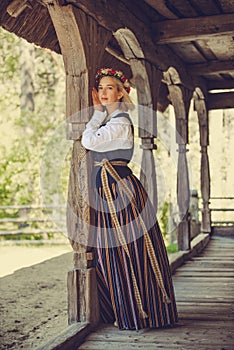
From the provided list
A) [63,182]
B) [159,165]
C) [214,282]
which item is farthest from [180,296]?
[159,165]

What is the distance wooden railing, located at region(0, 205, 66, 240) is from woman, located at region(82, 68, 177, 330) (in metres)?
10.4

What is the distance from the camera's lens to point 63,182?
52.2 feet

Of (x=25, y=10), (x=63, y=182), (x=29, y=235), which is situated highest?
(x=25, y=10)

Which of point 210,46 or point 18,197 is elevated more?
point 210,46

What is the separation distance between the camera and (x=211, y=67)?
839 cm

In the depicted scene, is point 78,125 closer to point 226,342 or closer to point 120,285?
point 120,285

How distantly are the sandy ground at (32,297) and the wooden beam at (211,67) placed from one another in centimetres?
337

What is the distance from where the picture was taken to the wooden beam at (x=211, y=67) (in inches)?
328

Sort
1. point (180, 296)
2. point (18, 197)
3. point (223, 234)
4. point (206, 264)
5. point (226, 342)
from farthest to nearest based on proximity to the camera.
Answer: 1. point (18, 197)
2. point (223, 234)
3. point (206, 264)
4. point (180, 296)
5. point (226, 342)

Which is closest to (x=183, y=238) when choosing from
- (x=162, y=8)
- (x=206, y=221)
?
(x=206, y=221)

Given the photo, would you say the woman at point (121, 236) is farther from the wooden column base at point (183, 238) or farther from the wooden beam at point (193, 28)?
the wooden column base at point (183, 238)

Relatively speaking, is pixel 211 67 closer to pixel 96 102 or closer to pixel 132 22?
pixel 132 22

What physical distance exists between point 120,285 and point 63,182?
11829 mm

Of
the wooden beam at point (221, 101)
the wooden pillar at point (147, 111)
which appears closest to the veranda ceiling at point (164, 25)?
the wooden pillar at point (147, 111)
